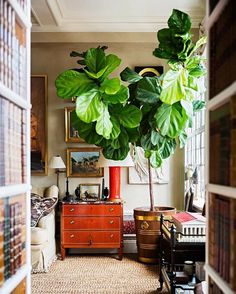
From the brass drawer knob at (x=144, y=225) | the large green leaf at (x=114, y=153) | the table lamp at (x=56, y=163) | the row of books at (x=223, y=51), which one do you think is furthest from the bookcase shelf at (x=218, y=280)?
the table lamp at (x=56, y=163)

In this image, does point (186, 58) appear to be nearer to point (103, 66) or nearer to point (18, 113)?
point (103, 66)

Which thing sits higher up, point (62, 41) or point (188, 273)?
point (62, 41)

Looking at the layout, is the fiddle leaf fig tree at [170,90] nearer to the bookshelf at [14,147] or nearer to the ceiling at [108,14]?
the ceiling at [108,14]

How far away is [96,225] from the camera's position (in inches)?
211

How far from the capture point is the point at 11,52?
1.63 metres

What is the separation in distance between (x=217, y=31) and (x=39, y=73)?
468 centimetres

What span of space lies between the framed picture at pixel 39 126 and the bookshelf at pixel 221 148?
4410 mm

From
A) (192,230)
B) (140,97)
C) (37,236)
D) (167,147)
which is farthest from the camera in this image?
(37,236)

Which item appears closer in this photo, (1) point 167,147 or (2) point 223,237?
(2) point 223,237

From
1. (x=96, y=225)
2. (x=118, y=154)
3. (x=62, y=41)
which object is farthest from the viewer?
(x=62, y=41)

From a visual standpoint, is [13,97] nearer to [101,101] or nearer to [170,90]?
[170,90]

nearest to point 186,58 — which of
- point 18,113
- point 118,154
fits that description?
point 118,154

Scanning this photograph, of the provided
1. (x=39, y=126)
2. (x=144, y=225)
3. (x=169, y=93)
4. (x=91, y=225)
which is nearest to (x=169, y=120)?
(x=169, y=93)

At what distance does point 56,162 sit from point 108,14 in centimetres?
194
